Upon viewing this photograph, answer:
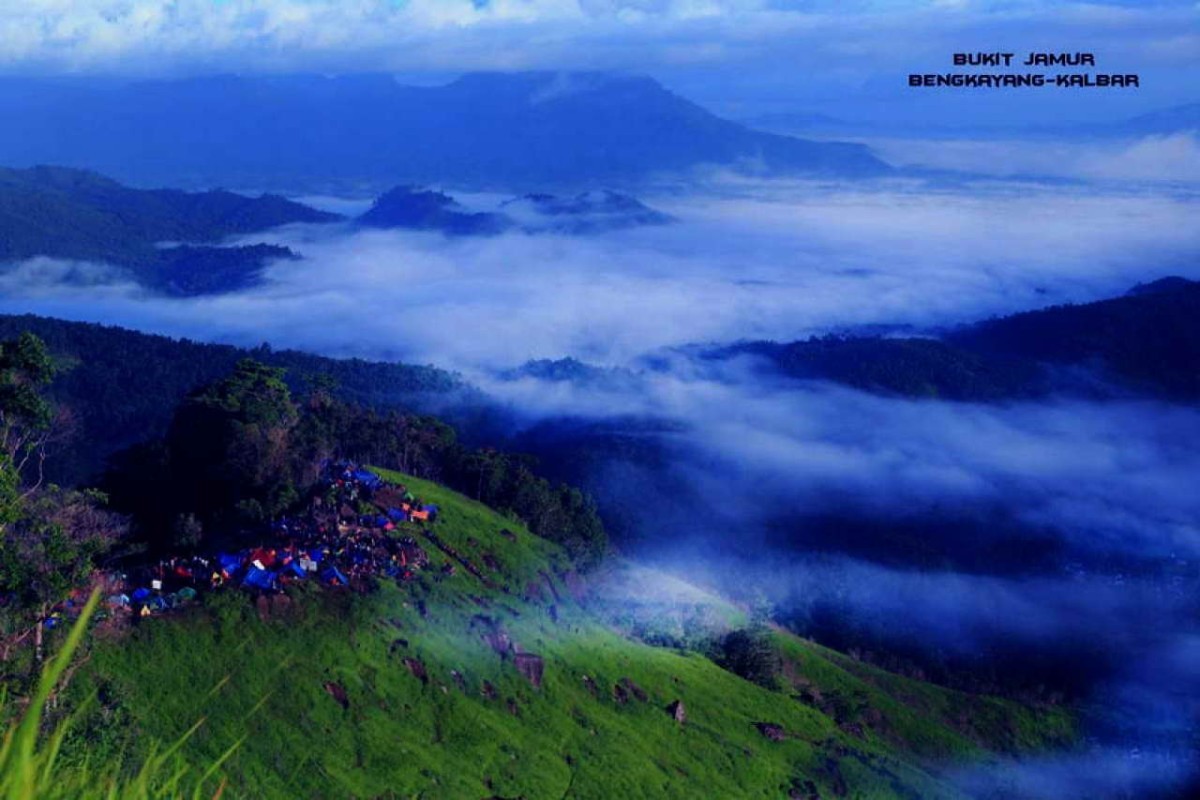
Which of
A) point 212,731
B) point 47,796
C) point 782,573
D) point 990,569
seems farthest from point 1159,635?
point 47,796

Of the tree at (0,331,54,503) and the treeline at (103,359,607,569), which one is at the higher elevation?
the tree at (0,331,54,503)

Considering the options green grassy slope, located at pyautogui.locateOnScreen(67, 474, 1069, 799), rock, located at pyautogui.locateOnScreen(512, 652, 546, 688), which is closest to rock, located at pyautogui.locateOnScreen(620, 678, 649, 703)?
green grassy slope, located at pyautogui.locateOnScreen(67, 474, 1069, 799)

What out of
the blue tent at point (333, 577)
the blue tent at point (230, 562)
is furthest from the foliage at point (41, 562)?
the blue tent at point (333, 577)

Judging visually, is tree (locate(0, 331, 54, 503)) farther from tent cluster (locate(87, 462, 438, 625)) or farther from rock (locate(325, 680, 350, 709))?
rock (locate(325, 680, 350, 709))

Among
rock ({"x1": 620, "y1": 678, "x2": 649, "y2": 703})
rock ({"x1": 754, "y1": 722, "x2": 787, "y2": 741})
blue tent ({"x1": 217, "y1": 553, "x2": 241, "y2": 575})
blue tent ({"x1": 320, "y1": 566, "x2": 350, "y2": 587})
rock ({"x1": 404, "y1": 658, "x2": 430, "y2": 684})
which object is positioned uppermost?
blue tent ({"x1": 217, "y1": 553, "x2": 241, "y2": 575})

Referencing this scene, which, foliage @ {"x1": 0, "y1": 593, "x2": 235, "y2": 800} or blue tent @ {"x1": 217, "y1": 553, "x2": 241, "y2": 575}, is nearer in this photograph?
foliage @ {"x1": 0, "y1": 593, "x2": 235, "y2": 800}

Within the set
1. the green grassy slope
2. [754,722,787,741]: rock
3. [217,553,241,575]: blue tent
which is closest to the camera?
the green grassy slope

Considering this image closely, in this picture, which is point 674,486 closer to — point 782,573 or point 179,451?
point 782,573
